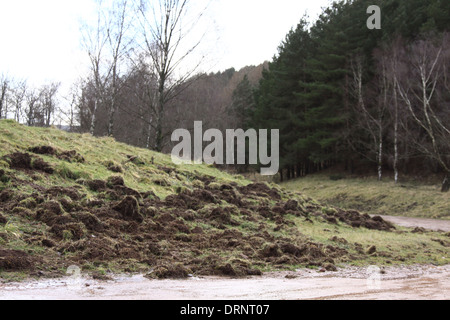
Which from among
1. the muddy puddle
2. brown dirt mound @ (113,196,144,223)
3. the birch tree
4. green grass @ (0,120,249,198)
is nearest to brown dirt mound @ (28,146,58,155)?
green grass @ (0,120,249,198)

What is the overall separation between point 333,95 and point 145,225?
106 feet

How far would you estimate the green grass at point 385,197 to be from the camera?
22.7 m

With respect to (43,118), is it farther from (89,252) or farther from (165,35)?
(89,252)

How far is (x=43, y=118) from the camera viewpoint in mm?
49438

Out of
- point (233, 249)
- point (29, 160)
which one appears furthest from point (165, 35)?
point (233, 249)

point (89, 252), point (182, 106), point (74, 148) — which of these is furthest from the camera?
point (182, 106)

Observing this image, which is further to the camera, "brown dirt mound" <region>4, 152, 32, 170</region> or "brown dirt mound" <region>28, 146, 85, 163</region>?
"brown dirt mound" <region>28, 146, 85, 163</region>

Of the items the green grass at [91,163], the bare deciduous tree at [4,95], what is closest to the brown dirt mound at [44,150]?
the green grass at [91,163]

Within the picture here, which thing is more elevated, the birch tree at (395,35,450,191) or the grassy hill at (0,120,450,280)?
the birch tree at (395,35,450,191)

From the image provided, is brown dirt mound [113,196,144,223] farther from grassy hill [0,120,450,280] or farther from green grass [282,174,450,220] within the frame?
green grass [282,174,450,220]

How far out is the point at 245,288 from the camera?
5695 millimetres

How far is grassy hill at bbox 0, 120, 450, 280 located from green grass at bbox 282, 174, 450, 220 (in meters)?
7.93

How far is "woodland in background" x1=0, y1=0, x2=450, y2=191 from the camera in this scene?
25.6 meters
